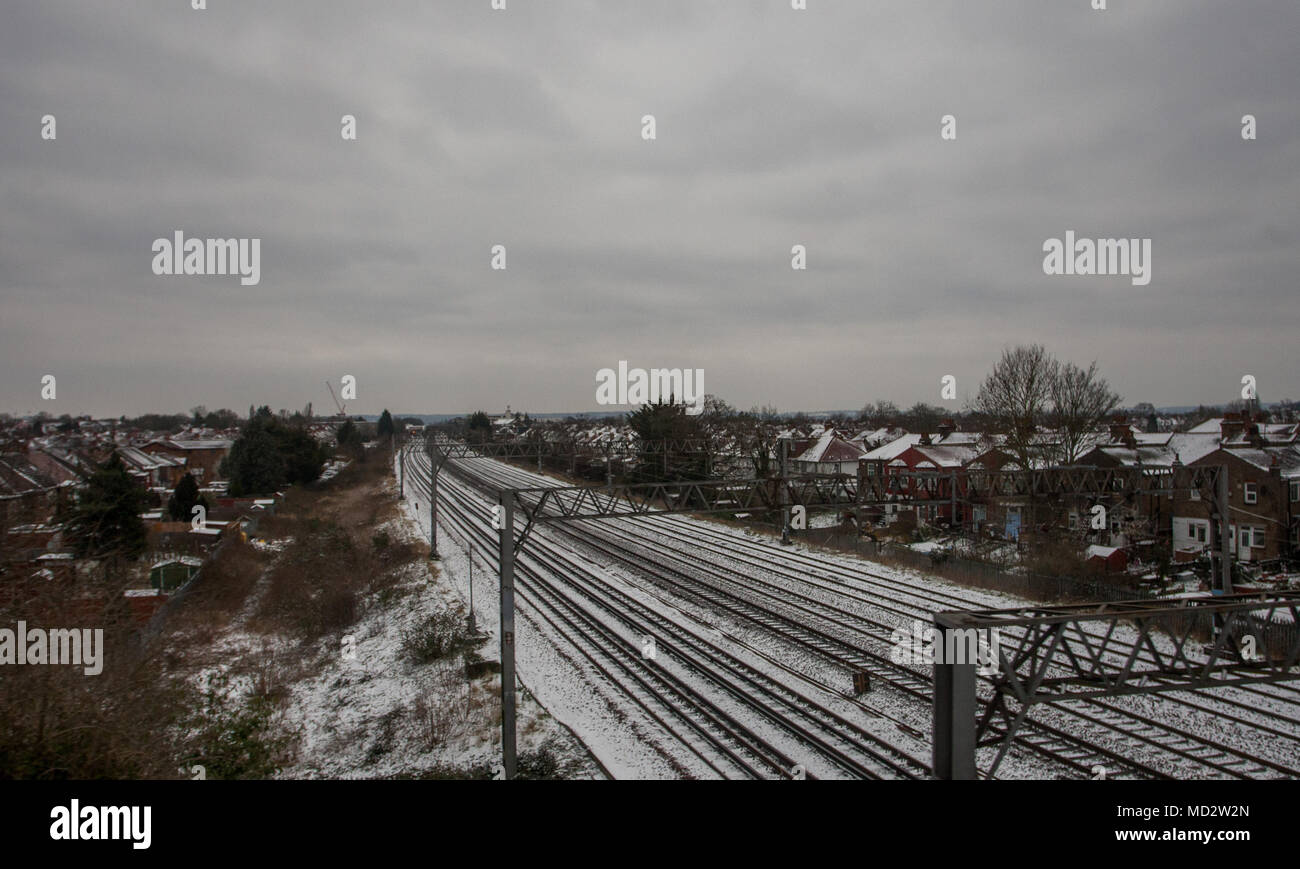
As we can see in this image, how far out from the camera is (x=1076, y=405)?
28000mm

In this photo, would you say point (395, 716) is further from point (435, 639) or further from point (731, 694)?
point (731, 694)

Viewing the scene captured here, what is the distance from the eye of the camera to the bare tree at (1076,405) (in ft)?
91.8

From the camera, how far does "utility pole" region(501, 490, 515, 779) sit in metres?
11.0

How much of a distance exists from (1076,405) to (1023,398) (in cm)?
194

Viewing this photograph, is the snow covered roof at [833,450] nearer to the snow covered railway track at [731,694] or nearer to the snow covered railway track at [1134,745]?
the snow covered railway track at [731,694]

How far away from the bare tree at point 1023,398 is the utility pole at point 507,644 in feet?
79.5

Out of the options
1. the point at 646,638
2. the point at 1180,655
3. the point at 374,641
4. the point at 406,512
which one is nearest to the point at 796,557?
the point at 646,638

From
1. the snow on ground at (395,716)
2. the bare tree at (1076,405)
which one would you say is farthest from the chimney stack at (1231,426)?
the snow on ground at (395,716)

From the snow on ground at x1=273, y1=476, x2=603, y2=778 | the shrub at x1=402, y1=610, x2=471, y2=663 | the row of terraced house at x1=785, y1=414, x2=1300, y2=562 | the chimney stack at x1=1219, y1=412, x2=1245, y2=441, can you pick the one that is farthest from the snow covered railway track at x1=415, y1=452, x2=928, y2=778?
the chimney stack at x1=1219, y1=412, x2=1245, y2=441
